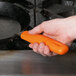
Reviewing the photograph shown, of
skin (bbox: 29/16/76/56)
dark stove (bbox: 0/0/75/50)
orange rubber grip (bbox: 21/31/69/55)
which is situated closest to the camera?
orange rubber grip (bbox: 21/31/69/55)

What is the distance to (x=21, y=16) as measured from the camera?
33.0 inches

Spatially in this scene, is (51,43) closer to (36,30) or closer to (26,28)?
(36,30)

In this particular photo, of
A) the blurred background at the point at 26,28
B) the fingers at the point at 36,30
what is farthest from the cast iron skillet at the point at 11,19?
the fingers at the point at 36,30

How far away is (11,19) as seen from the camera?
3.01 ft

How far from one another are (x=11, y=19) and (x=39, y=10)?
0.66ft

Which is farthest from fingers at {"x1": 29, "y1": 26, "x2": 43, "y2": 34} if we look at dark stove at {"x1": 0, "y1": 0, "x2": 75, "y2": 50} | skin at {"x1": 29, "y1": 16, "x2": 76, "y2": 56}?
dark stove at {"x1": 0, "y1": 0, "x2": 75, "y2": 50}

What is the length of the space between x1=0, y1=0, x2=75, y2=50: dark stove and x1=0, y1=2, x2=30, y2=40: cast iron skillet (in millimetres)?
28

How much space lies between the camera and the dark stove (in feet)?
2.67

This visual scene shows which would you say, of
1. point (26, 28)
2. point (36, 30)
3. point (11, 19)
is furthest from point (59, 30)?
point (11, 19)

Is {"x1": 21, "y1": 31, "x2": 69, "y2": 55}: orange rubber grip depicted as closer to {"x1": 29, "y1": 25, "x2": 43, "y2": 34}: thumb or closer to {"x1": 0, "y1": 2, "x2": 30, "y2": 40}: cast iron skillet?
{"x1": 29, "y1": 25, "x2": 43, "y2": 34}: thumb

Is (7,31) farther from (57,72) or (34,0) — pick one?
(57,72)

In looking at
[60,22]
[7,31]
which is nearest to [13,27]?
[7,31]

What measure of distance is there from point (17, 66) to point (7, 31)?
265 millimetres

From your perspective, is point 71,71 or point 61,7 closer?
point 71,71
